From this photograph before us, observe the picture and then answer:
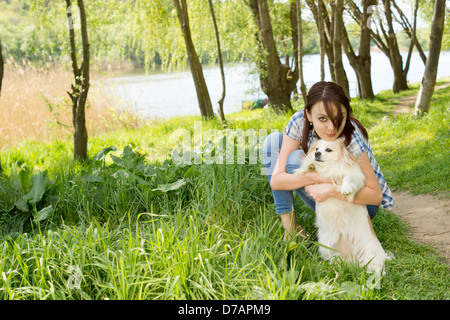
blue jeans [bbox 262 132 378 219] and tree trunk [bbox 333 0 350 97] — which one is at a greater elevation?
tree trunk [bbox 333 0 350 97]

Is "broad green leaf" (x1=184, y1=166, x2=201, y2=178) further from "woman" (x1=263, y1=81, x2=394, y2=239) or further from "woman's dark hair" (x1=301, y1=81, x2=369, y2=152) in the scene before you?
"woman's dark hair" (x1=301, y1=81, x2=369, y2=152)

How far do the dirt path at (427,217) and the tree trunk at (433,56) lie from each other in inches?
164

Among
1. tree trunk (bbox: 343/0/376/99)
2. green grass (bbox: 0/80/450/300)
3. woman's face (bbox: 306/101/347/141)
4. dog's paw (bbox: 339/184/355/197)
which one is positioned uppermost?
tree trunk (bbox: 343/0/376/99)

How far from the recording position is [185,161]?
432 centimetres

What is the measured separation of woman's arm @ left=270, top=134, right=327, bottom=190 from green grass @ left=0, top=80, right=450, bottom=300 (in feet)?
0.91

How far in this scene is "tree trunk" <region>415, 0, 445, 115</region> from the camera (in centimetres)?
785

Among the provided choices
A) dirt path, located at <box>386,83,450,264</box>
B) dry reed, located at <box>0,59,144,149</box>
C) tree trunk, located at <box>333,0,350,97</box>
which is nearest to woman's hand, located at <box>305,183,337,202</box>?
dirt path, located at <box>386,83,450,264</box>

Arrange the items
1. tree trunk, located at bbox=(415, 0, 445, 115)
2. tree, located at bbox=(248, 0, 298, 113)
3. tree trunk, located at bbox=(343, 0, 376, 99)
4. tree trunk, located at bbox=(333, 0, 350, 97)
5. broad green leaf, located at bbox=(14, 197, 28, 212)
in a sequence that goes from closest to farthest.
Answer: broad green leaf, located at bbox=(14, 197, 28, 212) < tree trunk, located at bbox=(415, 0, 445, 115) < tree trunk, located at bbox=(333, 0, 350, 97) < tree, located at bbox=(248, 0, 298, 113) < tree trunk, located at bbox=(343, 0, 376, 99)

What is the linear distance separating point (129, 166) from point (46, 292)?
1947 mm

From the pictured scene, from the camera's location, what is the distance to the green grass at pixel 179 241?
2367 millimetres

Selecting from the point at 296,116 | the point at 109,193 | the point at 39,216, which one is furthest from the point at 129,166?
the point at 296,116

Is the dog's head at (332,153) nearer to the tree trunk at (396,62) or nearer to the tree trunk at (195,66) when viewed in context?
the tree trunk at (195,66)

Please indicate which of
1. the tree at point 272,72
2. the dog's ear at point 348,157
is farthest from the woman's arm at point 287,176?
the tree at point 272,72
